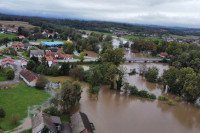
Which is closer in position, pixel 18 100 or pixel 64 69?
pixel 18 100

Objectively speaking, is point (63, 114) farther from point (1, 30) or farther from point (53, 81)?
point (1, 30)

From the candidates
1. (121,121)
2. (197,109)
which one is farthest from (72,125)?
(197,109)

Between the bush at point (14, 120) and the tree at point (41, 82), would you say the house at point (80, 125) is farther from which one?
the tree at point (41, 82)

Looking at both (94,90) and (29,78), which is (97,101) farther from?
(29,78)

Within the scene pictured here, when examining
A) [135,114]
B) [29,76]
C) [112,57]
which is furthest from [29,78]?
[112,57]

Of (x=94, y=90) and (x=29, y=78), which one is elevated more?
(x=29, y=78)

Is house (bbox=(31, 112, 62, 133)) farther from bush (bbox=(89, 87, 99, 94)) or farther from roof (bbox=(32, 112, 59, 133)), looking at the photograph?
bush (bbox=(89, 87, 99, 94))
